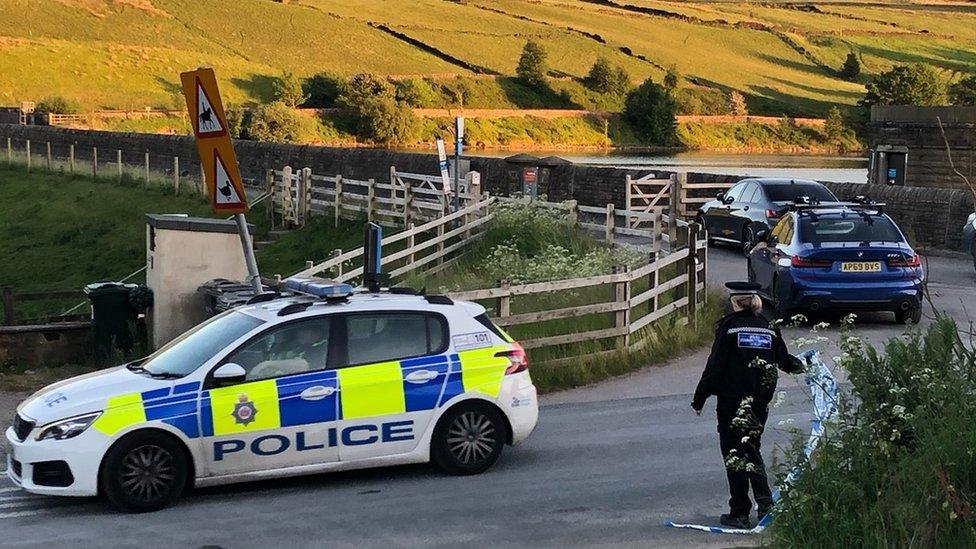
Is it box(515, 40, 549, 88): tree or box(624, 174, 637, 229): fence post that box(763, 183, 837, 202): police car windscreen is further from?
box(515, 40, 549, 88): tree

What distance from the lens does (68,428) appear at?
29.0ft

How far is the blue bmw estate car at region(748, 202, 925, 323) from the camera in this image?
16.2 meters

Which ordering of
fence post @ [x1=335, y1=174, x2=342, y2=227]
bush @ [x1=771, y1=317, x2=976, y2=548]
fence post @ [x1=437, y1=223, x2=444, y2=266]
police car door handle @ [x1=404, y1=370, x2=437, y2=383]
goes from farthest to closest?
fence post @ [x1=335, y1=174, x2=342, y2=227] → fence post @ [x1=437, y1=223, x2=444, y2=266] → police car door handle @ [x1=404, y1=370, x2=437, y2=383] → bush @ [x1=771, y1=317, x2=976, y2=548]

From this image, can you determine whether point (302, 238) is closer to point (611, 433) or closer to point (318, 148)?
point (318, 148)

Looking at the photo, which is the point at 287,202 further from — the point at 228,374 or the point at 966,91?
the point at 966,91

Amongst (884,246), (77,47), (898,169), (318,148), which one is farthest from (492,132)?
(884,246)

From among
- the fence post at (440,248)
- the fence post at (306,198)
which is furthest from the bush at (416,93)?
the fence post at (440,248)

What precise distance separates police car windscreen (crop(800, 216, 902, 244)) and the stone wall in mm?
8559

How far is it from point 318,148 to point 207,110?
1287 inches

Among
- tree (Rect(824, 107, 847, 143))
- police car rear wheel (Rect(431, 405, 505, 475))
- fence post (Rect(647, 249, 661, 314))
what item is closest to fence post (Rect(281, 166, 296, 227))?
fence post (Rect(647, 249, 661, 314))

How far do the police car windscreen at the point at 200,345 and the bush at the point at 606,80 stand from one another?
118 meters

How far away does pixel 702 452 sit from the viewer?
34.0 ft

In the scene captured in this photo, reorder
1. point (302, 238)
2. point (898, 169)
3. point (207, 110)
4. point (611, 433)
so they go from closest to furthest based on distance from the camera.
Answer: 1. point (207, 110)
2. point (611, 433)
3. point (302, 238)
4. point (898, 169)

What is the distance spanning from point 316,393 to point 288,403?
21cm
